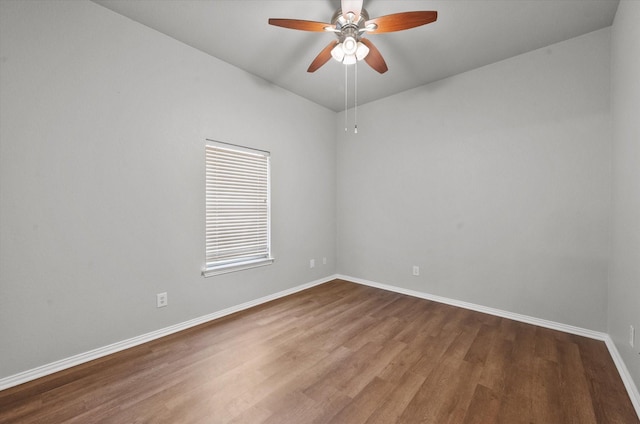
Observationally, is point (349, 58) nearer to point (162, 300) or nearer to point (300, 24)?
point (300, 24)

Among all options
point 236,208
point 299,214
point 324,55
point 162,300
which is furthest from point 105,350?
point 324,55

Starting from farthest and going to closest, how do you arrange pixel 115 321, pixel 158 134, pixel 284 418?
pixel 158 134 → pixel 115 321 → pixel 284 418

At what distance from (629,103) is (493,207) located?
1.37 metres

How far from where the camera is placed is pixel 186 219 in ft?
8.89

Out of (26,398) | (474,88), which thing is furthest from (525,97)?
(26,398)

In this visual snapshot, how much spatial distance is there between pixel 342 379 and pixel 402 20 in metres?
2.55

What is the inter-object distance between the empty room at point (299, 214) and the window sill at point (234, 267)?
0.03 m

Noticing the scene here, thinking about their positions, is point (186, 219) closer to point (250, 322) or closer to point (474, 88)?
point (250, 322)

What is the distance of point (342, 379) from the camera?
188 cm

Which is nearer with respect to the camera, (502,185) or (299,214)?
(502,185)

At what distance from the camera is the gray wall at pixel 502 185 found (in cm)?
251

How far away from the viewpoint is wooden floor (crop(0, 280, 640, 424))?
156cm

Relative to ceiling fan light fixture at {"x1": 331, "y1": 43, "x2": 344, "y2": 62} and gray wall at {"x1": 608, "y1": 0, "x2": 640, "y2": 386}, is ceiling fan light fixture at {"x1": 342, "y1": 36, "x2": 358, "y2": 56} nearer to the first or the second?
ceiling fan light fixture at {"x1": 331, "y1": 43, "x2": 344, "y2": 62}

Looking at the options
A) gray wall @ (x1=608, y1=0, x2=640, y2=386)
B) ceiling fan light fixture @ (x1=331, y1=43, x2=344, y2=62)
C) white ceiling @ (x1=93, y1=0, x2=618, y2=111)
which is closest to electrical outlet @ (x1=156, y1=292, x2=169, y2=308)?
white ceiling @ (x1=93, y1=0, x2=618, y2=111)
